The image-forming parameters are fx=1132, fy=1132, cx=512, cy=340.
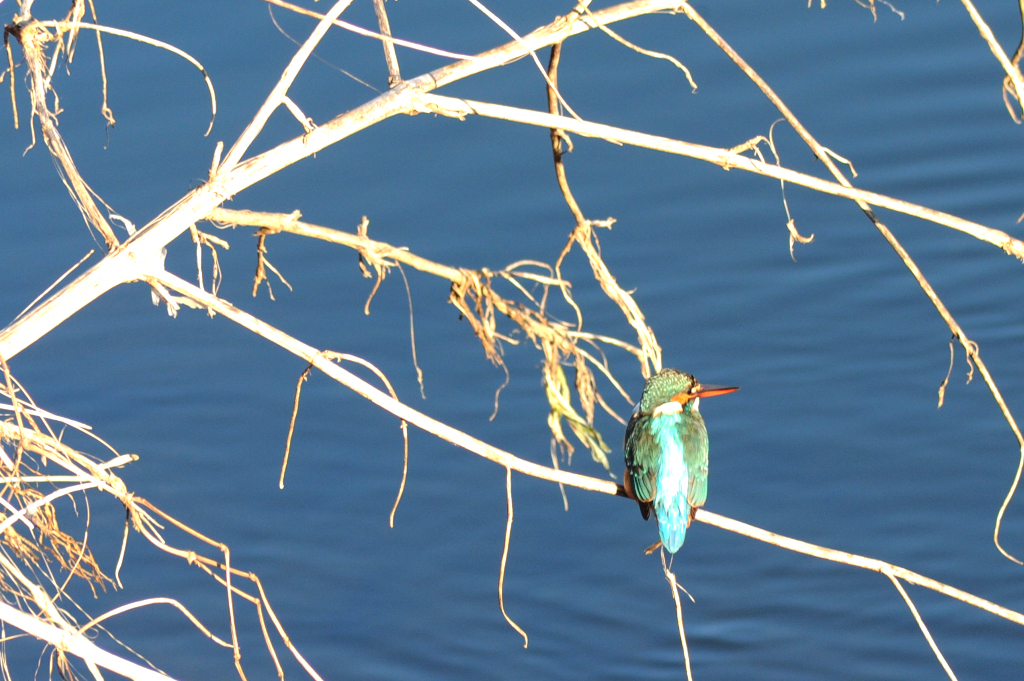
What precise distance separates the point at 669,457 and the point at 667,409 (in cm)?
17

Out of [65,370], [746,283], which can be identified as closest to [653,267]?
[746,283]

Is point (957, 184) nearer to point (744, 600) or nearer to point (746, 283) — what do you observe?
point (746, 283)

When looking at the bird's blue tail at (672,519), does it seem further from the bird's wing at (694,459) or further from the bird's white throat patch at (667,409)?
the bird's white throat patch at (667,409)

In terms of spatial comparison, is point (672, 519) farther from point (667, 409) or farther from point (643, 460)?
point (667, 409)

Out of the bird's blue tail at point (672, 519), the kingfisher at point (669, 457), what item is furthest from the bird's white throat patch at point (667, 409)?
the bird's blue tail at point (672, 519)

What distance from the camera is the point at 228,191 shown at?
2281 millimetres

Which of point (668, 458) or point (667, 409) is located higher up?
point (667, 409)

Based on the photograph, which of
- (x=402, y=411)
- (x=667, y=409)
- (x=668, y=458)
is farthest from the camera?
(x=667, y=409)

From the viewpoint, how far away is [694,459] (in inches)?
131

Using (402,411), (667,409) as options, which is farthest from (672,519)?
(402,411)

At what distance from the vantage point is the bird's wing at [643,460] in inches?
130

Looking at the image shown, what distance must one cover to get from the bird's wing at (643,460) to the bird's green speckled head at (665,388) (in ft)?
0.17

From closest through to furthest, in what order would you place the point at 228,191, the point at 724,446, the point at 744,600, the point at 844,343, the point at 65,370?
the point at 228,191 → the point at 744,600 → the point at 724,446 → the point at 844,343 → the point at 65,370

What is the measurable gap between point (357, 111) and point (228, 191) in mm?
310
